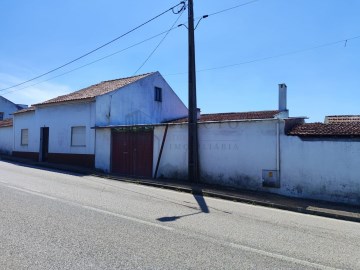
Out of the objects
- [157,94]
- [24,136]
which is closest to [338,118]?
[157,94]

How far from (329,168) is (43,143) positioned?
742 inches

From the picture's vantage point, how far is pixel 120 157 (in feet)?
61.8

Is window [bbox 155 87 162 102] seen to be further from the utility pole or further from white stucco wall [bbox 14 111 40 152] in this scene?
the utility pole

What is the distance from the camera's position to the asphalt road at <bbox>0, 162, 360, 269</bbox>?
4.99 metres

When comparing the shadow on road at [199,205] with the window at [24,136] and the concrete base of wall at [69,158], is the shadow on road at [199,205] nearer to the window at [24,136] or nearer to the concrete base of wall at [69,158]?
the concrete base of wall at [69,158]

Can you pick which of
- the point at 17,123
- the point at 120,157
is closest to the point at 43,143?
the point at 17,123

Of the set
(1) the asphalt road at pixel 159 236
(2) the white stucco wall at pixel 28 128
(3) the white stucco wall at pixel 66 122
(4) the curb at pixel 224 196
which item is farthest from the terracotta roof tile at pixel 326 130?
(2) the white stucco wall at pixel 28 128

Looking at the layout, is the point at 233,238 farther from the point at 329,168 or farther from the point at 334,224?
the point at 329,168

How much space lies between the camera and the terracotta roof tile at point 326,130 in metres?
11.9

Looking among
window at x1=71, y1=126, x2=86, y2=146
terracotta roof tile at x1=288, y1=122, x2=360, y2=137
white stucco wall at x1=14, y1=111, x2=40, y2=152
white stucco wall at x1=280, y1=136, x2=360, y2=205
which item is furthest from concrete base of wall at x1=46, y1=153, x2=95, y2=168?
terracotta roof tile at x1=288, y1=122, x2=360, y2=137

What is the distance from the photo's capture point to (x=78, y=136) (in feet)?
72.1

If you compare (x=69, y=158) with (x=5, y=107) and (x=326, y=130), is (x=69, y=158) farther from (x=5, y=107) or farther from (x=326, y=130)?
(x=5, y=107)

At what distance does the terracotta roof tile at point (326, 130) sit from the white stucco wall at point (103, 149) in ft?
33.0

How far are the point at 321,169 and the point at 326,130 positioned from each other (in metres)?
1.34
